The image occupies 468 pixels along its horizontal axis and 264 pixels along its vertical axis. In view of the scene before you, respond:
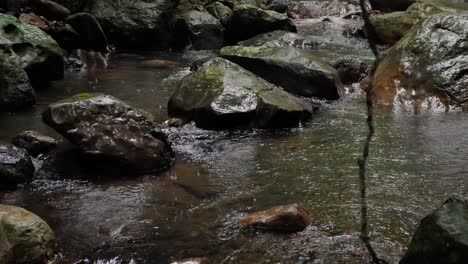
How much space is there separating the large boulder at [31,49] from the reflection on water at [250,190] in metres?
1.40

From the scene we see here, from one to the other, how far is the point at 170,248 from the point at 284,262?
0.81 m

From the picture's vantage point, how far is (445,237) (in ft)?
9.05

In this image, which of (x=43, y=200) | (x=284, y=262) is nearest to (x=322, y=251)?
(x=284, y=262)

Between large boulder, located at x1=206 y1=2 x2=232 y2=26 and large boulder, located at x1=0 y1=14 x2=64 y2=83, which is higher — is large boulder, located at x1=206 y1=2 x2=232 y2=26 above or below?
above

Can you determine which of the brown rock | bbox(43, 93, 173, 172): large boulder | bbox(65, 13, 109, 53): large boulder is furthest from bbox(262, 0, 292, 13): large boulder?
bbox(43, 93, 173, 172): large boulder

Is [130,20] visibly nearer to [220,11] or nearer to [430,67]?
[220,11]

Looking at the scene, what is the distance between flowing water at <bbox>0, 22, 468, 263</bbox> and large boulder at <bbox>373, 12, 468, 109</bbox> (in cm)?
50

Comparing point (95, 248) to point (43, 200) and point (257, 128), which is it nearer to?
point (43, 200)

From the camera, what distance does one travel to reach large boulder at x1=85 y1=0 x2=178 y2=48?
11.8 metres

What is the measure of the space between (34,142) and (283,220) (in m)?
2.88

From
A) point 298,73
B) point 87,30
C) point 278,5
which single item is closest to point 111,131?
point 298,73

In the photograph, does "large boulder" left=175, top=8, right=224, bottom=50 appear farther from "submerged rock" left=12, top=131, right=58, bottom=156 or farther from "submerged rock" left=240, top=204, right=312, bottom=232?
"submerged rock" left=240, top=204, right=312, bottom=232

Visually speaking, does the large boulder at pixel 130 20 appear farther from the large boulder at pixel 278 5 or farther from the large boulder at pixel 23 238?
the large boulder at pixel 23 238

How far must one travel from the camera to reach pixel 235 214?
420 cm
